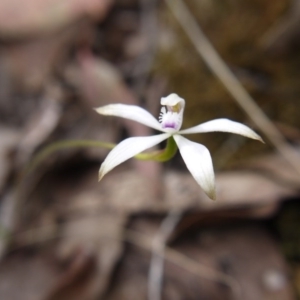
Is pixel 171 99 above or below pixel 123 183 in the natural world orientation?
above

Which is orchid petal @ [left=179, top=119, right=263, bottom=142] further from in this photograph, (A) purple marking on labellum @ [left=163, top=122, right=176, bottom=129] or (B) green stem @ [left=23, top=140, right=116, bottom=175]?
(B) green stem @ [left=23, top=140, right=116, bottom=175]

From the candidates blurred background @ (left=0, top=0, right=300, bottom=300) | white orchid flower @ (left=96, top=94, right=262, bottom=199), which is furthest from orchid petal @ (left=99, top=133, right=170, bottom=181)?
blurred background @ (left=0, top=0, right=300, bottom=300)

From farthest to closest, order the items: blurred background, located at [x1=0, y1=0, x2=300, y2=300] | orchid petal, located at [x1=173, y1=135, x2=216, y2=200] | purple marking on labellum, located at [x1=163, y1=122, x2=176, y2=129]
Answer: blurred background, located at [x1=0, y1=0, x2=300, y2=300] → purple marking on labellum, located at [x1=163, y1=122, x2=176, y2=129] → orchid petal, located at [x1=173, y1=135, x2=216, y2=200]

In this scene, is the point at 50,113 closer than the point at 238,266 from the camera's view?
No

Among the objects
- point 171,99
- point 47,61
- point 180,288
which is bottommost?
point 180,288

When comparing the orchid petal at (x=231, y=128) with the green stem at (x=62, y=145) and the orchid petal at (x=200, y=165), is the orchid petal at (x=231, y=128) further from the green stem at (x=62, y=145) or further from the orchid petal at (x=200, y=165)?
the green stem at (x=62, y=145)

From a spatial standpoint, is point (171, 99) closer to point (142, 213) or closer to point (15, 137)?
point (142, 213)

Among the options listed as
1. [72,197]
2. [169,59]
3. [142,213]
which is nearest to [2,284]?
[72,197]
